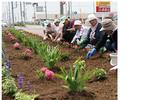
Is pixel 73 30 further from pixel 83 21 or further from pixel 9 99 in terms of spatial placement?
pixel 9 99

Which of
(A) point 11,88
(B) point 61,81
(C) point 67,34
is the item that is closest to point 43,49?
(C) point 67,34

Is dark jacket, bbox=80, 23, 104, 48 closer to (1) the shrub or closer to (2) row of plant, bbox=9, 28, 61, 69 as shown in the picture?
(2) row of plant, bbox=9, 28, 61, 69

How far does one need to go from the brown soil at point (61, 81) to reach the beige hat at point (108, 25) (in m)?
0.18

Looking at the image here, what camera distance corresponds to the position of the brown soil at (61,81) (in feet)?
9.73

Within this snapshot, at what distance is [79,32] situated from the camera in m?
3.22

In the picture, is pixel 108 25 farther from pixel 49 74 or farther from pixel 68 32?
pixel 49 74

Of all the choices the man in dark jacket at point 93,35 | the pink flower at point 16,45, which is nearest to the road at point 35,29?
the pink flower at point 16,45

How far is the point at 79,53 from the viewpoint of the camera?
3.15 metres

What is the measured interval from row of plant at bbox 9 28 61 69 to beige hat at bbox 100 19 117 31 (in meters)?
0.34

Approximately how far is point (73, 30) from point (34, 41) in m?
0.35

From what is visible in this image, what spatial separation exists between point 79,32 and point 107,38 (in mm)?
202

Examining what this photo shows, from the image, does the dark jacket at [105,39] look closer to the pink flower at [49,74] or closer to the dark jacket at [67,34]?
the dark jacket at [67,34]
